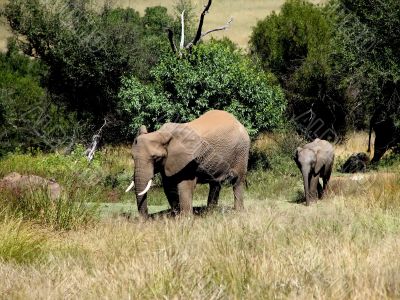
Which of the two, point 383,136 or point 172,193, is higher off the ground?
point 383,136

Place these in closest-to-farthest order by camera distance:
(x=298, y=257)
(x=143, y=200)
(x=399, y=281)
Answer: (x=399, y=281) < (x=298, y=257) < (x=143, y=200)

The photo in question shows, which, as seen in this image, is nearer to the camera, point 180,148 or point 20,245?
point 20,245

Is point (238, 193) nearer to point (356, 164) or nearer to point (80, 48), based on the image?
point (356, 164)

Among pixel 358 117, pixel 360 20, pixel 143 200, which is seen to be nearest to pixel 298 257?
pixel 143 200

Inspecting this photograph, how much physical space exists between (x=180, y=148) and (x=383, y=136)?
1372 centimetres

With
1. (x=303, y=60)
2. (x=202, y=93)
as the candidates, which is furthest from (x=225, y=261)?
(x=303, y=60)

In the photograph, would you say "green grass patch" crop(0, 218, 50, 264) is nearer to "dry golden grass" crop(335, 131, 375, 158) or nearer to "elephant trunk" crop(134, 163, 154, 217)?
"elephant trunk" crop(134, 163, 154, 217)

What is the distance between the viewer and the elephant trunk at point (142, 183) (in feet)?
36.6

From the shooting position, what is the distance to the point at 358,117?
31.3 metres

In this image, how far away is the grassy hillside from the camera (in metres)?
70.8

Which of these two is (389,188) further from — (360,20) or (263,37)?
(263,37)

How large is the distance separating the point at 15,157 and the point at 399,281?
56.0 feet

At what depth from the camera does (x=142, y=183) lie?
11312 millimetres

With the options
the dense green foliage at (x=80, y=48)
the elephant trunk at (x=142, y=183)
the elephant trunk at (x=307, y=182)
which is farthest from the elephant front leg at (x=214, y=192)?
the dense green foliage at (x=80, y=48)
